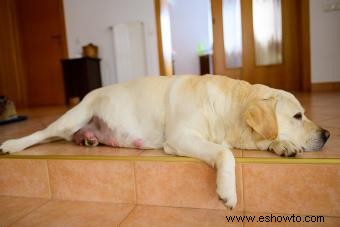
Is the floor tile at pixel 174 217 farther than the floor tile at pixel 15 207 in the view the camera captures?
No

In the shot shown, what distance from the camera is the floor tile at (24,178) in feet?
4.19

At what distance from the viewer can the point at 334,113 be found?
1847 millimetres

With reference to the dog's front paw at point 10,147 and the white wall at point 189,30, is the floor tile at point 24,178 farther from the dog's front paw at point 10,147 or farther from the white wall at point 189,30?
the white wall at point 189,30

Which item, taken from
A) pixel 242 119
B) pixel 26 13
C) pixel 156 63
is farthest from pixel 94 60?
pixel 242 119

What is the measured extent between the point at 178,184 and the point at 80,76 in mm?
3911

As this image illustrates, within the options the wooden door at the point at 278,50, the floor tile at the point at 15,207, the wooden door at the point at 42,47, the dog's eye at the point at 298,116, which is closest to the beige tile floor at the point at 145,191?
the floor tile at the point at 15,207

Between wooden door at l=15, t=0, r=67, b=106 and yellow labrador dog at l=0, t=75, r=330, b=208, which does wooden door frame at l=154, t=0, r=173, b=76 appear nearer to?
wooden door at l=15, t=0, r=67, b=106

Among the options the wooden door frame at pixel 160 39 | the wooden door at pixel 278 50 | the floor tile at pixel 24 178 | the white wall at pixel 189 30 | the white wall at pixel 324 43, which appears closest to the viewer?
the floor tile at pixel 24 178

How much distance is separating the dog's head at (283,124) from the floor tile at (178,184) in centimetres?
17

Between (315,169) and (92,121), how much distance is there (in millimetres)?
1067

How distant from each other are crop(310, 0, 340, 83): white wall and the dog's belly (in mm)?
3246

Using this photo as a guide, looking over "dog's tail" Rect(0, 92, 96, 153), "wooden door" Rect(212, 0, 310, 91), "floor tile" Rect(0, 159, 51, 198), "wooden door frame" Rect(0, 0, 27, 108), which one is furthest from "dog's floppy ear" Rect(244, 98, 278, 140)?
"wooden door frame" Rect(0, 0, 27, 108)

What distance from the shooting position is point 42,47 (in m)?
5.22

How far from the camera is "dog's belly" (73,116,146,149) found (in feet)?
4.33
